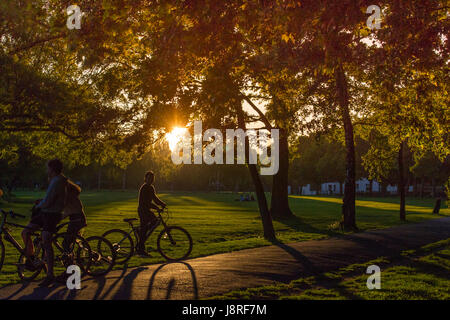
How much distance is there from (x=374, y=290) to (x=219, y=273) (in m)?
2.94

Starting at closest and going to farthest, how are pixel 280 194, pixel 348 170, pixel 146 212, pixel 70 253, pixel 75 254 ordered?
pixel 70 253 → pixel 75 254 → pixel 146 212 → pixel 348 170 → pixel 280 194

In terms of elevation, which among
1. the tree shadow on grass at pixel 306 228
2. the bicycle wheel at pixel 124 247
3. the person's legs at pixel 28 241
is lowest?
the tree shadow on grass at pixel 306 228

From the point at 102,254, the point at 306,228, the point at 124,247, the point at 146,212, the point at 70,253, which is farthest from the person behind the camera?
the point at 306,228

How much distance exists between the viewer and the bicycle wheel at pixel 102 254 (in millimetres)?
9156

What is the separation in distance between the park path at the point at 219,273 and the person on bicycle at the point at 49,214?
45 centimetres

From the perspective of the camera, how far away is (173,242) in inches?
439

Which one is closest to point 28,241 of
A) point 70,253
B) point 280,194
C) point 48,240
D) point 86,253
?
point 48,240

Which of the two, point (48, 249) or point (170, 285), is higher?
point (48, 249)

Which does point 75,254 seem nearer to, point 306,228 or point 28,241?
point 28,241

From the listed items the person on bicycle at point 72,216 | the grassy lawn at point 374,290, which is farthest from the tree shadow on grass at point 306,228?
the person on bicycle at point 72,216

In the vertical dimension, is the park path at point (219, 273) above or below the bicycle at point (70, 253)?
below

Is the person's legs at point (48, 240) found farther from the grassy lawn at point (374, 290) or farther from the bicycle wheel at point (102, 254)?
the grassy lawn at point (374, 290)

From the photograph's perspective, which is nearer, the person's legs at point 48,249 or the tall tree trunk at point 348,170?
the person's legs at point 48,249
